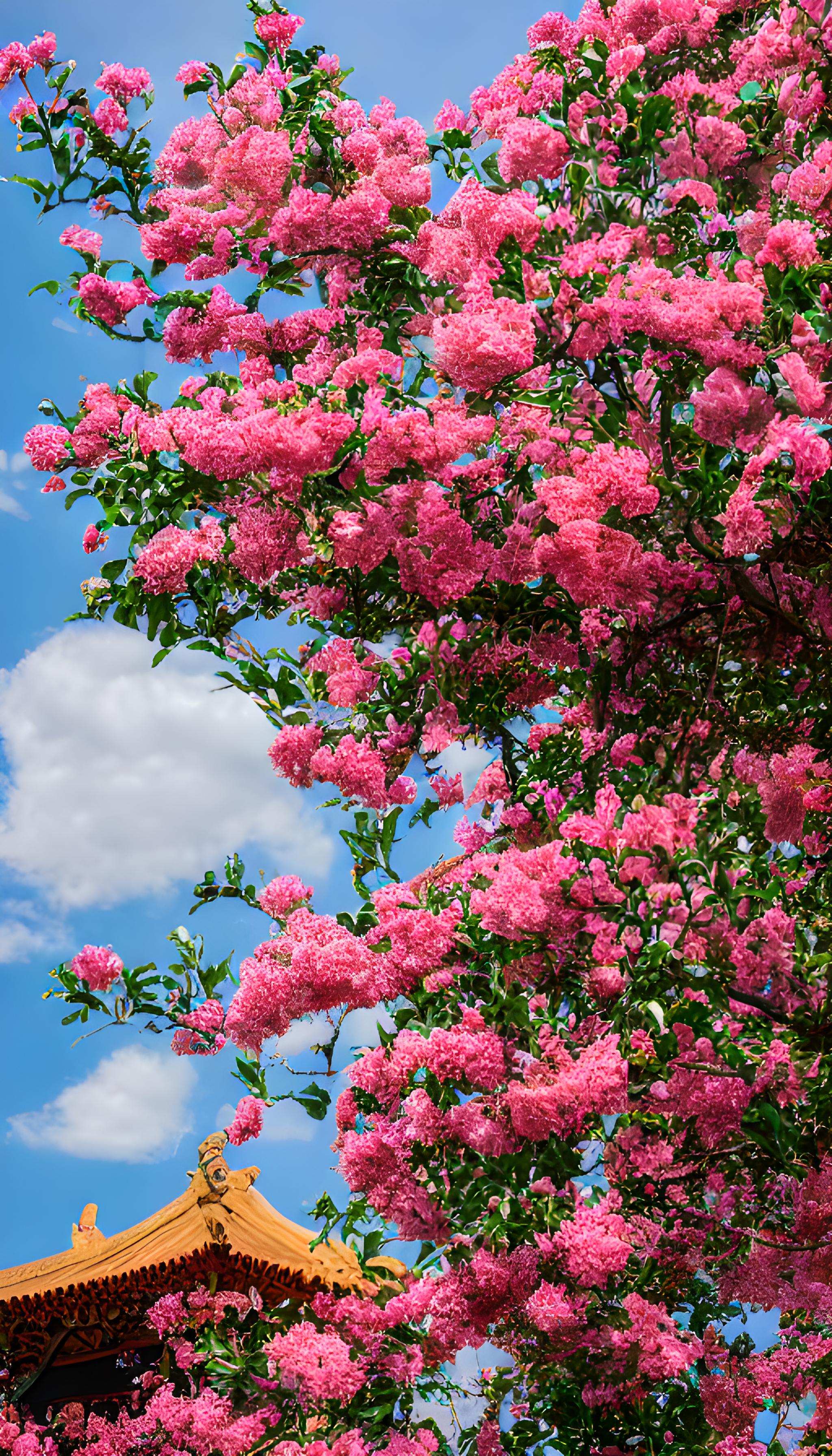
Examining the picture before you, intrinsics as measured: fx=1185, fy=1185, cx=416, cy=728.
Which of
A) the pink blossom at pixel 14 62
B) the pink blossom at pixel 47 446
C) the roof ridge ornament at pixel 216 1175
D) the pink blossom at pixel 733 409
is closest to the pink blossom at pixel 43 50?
the pink blossom at pixel 14 62

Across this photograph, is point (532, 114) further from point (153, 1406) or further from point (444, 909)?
point (153, 1406)

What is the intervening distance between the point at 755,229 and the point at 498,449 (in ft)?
3.51

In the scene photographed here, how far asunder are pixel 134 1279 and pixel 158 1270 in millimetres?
162

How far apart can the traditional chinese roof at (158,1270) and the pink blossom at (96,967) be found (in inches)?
160

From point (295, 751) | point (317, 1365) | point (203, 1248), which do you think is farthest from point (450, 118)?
point (203, 1248)

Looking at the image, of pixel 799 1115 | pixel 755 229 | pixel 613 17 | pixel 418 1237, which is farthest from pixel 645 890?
pixel 613 17

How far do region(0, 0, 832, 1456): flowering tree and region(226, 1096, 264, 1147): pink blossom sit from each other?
0.02 metres

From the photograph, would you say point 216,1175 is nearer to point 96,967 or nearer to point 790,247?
point 96,967

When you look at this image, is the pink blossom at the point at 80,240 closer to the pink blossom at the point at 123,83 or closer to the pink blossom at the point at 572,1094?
the pink blossom at the point at 123,83

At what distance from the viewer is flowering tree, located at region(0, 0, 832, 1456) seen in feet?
10.7

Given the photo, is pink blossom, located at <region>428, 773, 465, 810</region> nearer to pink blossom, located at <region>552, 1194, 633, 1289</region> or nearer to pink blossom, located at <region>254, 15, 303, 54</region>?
pink blossom, located at <region>552, 1194, 633, 1289</region>

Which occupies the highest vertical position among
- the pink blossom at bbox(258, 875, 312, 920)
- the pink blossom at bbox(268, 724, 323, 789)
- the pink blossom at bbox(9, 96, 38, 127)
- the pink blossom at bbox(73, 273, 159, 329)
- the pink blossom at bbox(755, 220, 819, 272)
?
the pink blossom at bbox(9, 96, 38, 127)

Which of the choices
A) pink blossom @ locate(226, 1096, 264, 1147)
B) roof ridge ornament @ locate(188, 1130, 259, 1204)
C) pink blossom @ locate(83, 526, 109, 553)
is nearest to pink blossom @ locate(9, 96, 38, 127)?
pink blossom @ locate(83, 526, 109, 553)

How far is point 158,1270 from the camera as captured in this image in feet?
24.5
